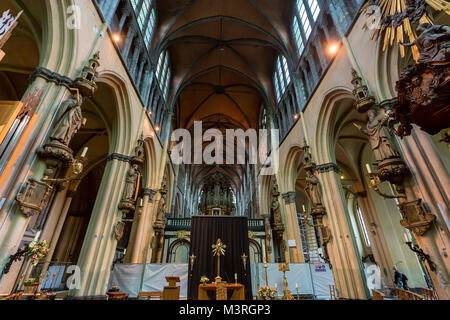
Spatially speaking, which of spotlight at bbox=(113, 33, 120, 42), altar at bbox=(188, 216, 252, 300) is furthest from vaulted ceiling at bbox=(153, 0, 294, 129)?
altar at bbox=(188, 216, 252, 300)

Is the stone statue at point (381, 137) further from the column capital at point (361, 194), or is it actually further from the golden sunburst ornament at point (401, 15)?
the column capital at point (361, 194)

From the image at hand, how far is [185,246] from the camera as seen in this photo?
13203 millimetres

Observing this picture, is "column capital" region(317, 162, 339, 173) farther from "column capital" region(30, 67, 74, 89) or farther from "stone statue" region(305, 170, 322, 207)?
"column capital" region(30, 67, 74, 89)

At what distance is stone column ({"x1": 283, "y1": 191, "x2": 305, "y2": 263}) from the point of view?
30.9 ft

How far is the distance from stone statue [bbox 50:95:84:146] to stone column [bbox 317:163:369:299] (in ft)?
24.8

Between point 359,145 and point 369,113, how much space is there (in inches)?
281

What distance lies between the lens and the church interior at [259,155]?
3.62m

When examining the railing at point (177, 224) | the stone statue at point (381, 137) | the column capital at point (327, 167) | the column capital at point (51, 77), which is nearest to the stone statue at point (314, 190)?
the column capital at point (327, 167)

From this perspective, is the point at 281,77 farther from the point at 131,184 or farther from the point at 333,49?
the point at 131,184

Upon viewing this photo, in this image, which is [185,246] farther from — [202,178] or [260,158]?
[202,178]

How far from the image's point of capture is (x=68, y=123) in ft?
14.0

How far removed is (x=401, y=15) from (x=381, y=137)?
2.30 metres

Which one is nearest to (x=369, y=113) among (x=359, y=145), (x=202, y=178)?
(x=359, y=145)

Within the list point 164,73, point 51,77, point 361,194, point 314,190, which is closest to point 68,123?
point 51,77
